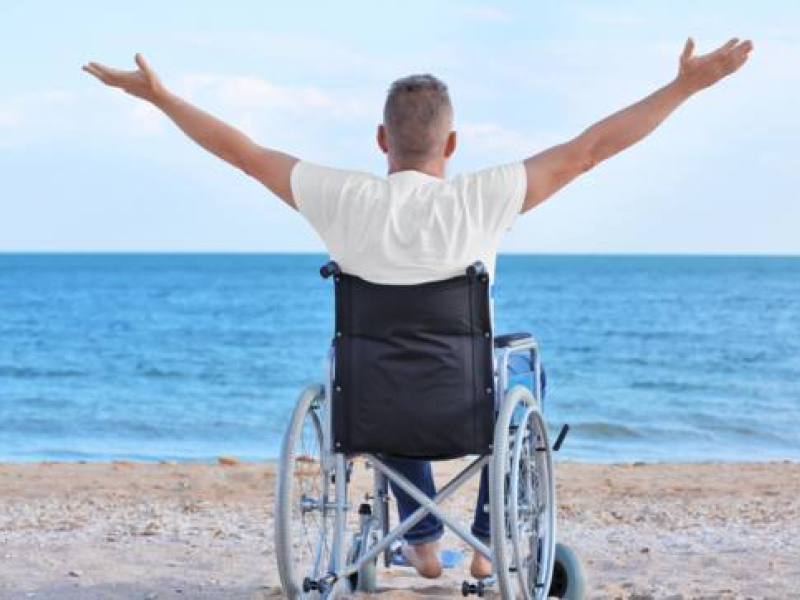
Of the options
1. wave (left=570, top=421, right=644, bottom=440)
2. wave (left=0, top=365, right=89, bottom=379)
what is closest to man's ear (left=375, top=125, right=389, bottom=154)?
wave (left=570, top=421, right=644, bottom=440)

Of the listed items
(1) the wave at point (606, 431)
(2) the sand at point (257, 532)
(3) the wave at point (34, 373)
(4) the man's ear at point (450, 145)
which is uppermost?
(4) the man's ear at point (450, 145)

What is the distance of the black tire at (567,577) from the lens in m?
4.33

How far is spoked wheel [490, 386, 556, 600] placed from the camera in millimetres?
3408

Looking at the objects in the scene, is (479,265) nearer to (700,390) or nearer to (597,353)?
(700,390)

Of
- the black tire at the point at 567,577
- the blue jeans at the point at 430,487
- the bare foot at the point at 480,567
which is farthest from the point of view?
the black tire at the point at 567,577

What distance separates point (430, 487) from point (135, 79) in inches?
56.4

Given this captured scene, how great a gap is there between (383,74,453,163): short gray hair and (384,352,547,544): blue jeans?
72cm

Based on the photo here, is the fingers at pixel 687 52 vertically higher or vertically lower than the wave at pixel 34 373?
higher

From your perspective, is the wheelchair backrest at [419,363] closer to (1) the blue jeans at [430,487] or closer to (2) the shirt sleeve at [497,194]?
(2) the shirt sleeve at [497,194]

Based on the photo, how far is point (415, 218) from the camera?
140 inches

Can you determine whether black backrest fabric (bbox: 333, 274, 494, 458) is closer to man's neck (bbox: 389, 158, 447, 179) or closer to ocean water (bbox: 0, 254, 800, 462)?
man's neck (bbox: 389, 158, 447, 179)

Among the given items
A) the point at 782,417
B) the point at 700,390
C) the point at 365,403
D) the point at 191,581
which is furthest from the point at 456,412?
the point at 700,390

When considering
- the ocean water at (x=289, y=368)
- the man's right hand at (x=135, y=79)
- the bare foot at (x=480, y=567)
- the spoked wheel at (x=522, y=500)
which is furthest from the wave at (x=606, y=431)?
the man's right hand at (x=135, y=79)

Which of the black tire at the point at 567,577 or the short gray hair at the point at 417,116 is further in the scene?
the black tire at the point at 567,577
